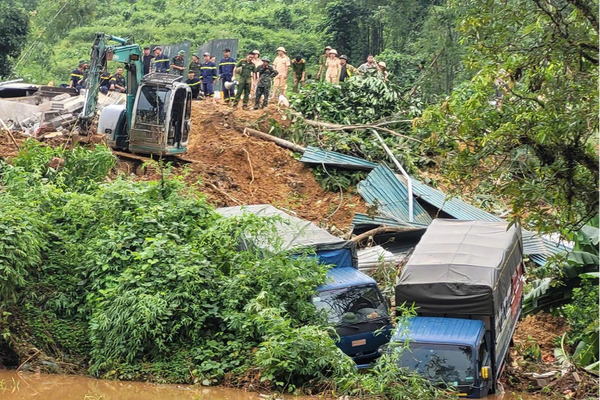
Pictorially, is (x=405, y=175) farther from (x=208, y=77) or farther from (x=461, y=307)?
(x=208, y=77)

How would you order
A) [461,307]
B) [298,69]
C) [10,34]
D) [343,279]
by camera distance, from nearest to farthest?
[461,307] → [343,279] → [298,69] → [10,34]

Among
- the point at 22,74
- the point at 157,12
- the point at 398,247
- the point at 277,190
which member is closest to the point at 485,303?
the point at 398,247

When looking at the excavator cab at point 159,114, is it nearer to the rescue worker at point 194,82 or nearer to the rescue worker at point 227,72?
the rescue worker at point 194,82

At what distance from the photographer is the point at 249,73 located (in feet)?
87.3

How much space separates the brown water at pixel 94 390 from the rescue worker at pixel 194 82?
16586 mm

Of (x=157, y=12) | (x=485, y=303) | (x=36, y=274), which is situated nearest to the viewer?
(x=485, y=303)

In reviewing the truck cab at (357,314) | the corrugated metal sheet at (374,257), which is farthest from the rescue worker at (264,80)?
the truck cab at (357,314)

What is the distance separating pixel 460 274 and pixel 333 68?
1549 centimetres

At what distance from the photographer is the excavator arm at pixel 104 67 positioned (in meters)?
22.6

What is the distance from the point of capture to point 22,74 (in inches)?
1608

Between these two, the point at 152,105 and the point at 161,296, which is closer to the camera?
the point at 161,296

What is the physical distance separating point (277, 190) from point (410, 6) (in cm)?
1980

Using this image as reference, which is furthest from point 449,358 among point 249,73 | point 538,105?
point 249,73

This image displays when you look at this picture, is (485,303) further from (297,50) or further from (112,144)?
(297,50)
